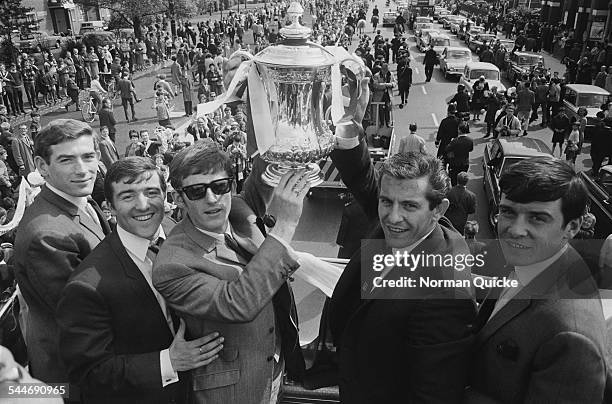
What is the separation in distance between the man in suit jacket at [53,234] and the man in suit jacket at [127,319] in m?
0.31

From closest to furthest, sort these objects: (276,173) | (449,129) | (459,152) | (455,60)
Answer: (276,173) → (459,152) → (449,129) → (455,60)

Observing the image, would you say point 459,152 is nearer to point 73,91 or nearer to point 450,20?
point 73,91

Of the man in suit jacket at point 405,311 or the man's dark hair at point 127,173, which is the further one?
the man's dark hair at point 127,173

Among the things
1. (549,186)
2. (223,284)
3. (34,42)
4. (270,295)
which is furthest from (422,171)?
(34,42)

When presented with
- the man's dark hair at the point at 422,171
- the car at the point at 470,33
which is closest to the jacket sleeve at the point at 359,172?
the man's dark hair at the point at 422,171

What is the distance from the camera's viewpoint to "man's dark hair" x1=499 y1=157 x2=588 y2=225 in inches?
70.4

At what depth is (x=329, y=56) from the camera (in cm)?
357

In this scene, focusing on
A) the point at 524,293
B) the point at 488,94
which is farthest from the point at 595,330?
the point at 488,94

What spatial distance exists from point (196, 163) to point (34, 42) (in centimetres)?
3191

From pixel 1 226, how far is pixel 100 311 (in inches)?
215

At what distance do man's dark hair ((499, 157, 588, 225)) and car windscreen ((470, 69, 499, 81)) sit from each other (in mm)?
19156

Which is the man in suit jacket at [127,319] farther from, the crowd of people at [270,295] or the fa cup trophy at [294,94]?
the fa cup trophy at [294,94]

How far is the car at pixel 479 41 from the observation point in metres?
29.2

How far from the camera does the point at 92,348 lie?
200 cm
